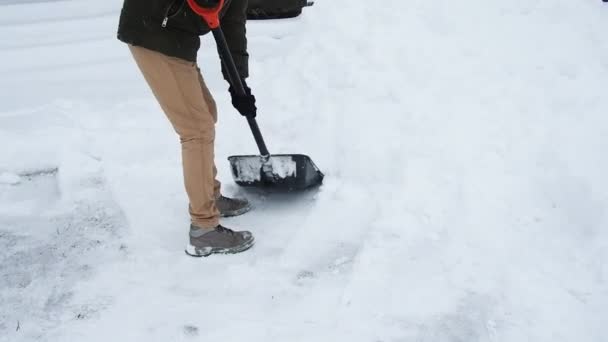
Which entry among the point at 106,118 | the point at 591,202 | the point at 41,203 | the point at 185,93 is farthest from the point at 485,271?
the point at 106,118

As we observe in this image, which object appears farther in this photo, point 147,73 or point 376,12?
point 376,12

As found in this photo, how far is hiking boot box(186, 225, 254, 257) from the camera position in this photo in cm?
289

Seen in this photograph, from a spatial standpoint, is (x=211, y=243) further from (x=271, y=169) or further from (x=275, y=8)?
(x=275, y=8)

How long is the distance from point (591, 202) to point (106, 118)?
3592mm

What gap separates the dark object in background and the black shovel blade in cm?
323

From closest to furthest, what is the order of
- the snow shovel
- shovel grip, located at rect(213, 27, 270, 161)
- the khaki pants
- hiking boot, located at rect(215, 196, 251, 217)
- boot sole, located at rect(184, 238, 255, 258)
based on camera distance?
the khaki pants < shovel grip, located at rect(213, 27, 270, 161) < boot sole, located at rect(184, 238, 255, 258) < the snow shovel < hiking boot, located at rect(215, 196, 251, 217)

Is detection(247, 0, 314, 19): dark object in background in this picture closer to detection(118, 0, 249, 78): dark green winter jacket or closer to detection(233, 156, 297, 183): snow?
detection(233, 156, 297, 183): snow

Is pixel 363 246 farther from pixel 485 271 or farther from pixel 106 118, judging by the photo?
pixel 106 118

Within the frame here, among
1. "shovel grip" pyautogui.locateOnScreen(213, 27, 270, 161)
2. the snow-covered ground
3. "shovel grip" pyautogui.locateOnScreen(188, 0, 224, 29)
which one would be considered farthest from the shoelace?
"shovel grip" pyautogui.locateOnScreen(188, 0, 224, 29)

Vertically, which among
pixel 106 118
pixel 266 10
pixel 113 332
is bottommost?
pixel 113 332

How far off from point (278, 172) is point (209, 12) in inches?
45.6

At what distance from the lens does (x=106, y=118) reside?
4293 millimetres

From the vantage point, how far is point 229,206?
3.33 metres

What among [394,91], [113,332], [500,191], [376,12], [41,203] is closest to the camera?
[113,332]
